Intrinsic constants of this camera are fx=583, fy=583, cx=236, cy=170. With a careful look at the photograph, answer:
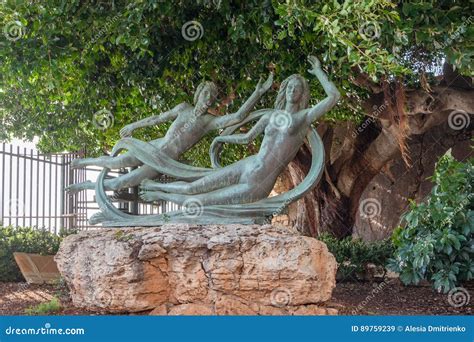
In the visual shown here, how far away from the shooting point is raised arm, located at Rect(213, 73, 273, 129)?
23.5 ft

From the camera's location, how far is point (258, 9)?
8461 millimetres

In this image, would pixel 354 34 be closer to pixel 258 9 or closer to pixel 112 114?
pixel 258 9

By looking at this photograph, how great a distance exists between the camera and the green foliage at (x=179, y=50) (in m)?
6.93

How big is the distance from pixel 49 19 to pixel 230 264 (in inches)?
185

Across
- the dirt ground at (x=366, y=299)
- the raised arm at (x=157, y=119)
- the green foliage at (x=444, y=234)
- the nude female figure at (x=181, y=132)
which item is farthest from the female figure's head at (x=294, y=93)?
the dirt ground at (x=366, y=299)

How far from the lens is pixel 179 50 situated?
10.4m

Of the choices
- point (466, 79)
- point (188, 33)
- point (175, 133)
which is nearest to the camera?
point (175, 133)

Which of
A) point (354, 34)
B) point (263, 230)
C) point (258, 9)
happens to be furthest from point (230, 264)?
point (258, 9)

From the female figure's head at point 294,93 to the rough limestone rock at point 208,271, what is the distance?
59.7 inches

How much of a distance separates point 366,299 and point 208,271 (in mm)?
3259

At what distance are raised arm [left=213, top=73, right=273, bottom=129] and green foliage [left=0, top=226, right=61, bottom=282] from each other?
5660 millimetres

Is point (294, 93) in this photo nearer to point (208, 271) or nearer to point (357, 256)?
point (208, 271)

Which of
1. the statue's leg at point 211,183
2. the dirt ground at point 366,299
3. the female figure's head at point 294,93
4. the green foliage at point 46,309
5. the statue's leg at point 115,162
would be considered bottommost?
the dirt ground at point 366,299

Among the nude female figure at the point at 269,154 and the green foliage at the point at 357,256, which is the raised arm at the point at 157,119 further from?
the green foliage at the point at 357,256
